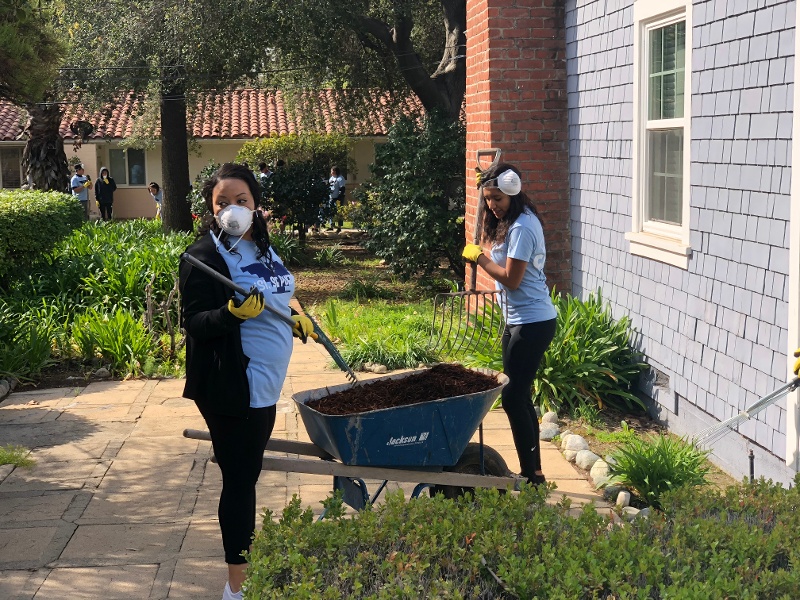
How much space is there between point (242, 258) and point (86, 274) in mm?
8674

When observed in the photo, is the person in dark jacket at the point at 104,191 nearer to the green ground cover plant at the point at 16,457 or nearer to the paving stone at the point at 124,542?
the green ground cover plant at the point at 16,457

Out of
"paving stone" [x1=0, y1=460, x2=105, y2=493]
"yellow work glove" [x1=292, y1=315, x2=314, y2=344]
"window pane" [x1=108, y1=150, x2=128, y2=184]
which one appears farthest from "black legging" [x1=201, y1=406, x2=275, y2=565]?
"window pane" [x1=108, y1=150, x2=128, y2=184]

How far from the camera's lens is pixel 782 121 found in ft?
19.1

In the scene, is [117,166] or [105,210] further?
[117,166]

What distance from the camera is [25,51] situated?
23.2 ft

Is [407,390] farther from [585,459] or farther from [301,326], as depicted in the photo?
[585,459]

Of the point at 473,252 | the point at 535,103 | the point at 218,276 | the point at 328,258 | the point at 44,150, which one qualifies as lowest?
the point at 328,258

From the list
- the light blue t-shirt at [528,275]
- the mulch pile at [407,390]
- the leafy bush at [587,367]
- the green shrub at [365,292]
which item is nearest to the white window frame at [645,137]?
the leafy bush at [587,367]

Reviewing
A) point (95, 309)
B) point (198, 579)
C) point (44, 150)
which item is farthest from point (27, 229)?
point (44, 150)

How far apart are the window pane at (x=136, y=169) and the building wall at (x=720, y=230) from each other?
1222 inches

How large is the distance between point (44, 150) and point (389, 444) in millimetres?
24515

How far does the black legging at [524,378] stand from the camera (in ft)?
18.6

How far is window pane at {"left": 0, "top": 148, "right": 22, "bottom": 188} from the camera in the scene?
127 ft

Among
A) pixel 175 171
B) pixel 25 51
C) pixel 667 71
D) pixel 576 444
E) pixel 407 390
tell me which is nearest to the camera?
pixel 407 390
